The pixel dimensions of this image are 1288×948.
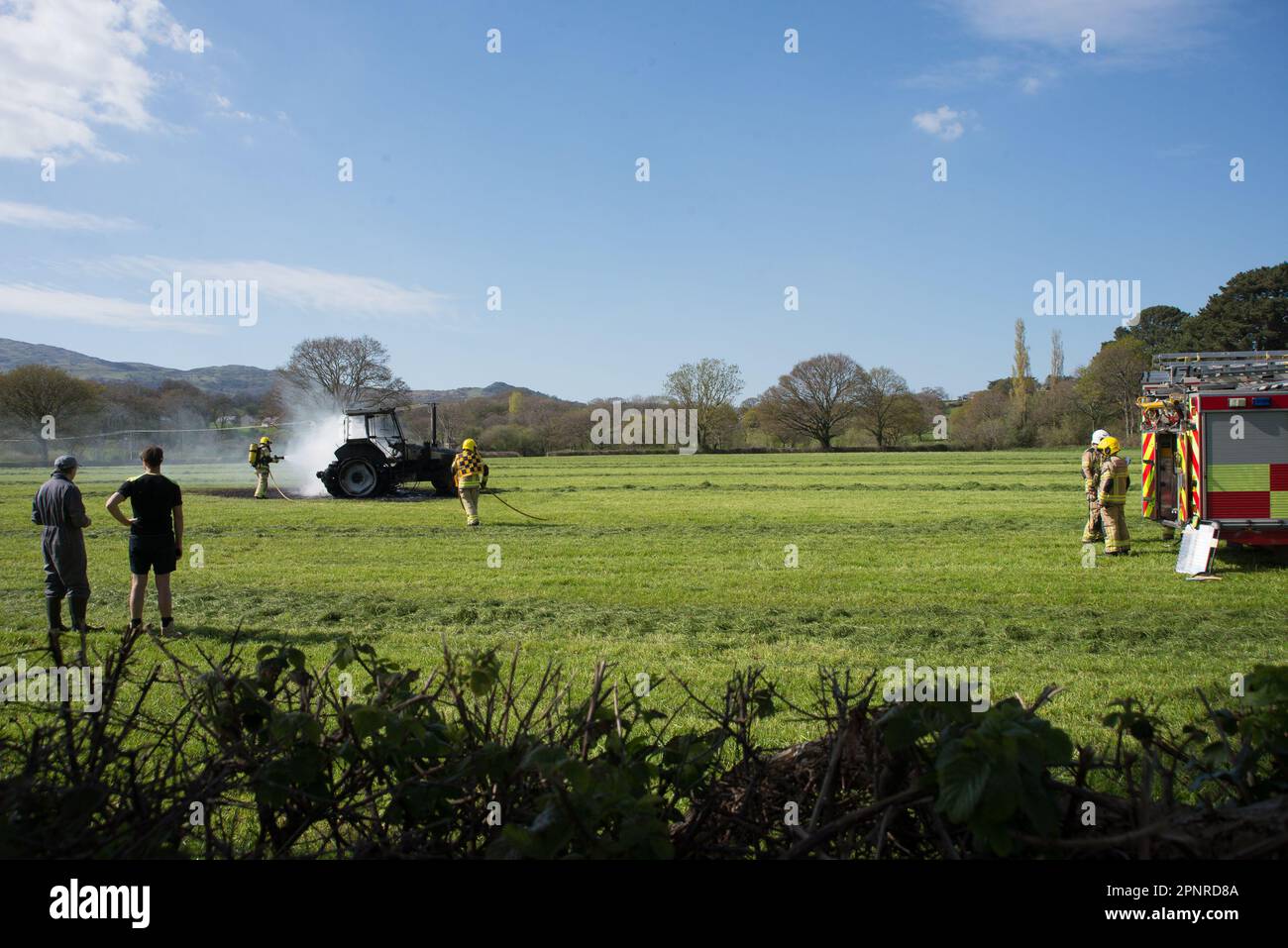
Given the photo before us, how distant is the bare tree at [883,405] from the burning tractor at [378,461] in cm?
4564

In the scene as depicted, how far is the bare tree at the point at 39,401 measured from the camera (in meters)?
52.2

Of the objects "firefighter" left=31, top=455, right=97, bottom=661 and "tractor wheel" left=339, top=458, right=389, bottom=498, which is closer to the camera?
"firefighter" left=31, top=455, right=97, bottom=661

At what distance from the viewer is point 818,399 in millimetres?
69250

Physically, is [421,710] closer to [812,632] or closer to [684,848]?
[684,848]

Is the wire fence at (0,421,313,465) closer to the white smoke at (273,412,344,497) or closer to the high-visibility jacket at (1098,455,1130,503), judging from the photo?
the white smoke at (273,412,344,497)

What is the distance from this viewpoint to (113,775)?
185 centimetres

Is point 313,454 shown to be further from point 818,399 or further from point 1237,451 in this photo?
point 818,399

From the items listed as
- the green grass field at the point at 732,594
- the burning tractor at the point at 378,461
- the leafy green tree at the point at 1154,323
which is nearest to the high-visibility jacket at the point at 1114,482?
the green grass field at the point at 732,594

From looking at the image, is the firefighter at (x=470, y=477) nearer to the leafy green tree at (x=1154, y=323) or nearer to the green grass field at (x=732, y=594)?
Answer: the green grass field at (x=732, y=594)

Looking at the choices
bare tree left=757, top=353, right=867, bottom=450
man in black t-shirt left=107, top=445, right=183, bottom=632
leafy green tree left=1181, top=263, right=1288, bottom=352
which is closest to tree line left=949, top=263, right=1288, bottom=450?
leafy green tree left=1181, top=263, right=1288, bottom=352

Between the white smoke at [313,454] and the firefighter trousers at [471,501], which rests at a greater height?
the white smoke at [313,454]

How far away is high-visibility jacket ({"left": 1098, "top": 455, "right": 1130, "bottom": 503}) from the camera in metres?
12.0

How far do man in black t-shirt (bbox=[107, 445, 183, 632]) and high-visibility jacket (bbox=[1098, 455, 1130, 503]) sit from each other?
435 inches
